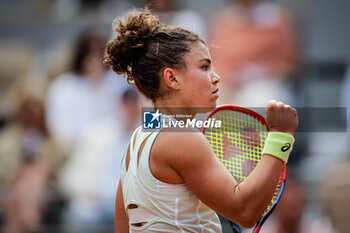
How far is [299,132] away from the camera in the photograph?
13.7 ft

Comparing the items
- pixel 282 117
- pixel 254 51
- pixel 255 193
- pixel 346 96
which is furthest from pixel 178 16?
pixel 255 193

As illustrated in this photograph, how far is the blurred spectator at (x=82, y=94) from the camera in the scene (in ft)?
14.8

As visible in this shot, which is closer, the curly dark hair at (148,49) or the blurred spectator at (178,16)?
the curly dark hair at (148,49)

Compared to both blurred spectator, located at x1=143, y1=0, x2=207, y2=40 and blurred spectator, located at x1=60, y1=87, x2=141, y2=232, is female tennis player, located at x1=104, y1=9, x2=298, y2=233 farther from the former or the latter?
blurred spectator, located at x1=143, y1=0, x2=207, y2=40

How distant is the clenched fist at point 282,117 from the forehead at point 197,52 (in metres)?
0.30

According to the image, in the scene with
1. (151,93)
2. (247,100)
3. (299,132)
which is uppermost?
(151,93)

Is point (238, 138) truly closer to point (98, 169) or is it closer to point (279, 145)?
point (279, 145)

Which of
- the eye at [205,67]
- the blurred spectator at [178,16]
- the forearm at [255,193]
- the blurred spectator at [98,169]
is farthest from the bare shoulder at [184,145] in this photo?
the blurred spectator at [178,16]

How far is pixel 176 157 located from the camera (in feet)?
5.68

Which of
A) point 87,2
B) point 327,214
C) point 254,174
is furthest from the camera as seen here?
point 87,2

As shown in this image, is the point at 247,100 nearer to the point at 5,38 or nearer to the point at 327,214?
the point at 327,214

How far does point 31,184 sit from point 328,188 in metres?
2.21

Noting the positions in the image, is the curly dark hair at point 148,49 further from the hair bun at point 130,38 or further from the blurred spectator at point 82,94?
the blurred spectator at point 82,94

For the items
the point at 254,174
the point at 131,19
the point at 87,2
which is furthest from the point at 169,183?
the point at 87,2
